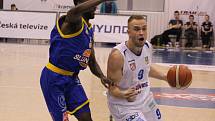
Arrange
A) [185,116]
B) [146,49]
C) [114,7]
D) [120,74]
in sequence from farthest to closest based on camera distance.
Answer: [114,7] < [185,116] < [146,49] < [120,74]

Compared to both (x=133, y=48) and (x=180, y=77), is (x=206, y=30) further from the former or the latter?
(x=133, y=48)

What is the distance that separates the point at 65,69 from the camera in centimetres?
513

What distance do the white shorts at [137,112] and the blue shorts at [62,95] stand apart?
359 mm

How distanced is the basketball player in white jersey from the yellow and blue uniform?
0.32 metres

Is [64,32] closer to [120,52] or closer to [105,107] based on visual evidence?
[120,52]

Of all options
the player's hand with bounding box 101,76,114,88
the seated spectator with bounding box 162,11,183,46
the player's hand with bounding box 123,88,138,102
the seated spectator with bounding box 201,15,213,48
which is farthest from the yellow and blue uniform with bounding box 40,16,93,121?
the seated spectator with bounding box 201,15,213,48

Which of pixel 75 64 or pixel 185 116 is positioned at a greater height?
pixel 75 64

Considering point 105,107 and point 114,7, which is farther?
point 114,7

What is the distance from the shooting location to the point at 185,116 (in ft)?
26.0

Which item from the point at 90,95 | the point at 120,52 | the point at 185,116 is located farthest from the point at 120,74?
the point at 90,95

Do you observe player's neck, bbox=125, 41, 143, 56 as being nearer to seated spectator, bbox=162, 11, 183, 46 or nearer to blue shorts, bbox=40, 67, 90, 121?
blue shorts, bbox=40, 67, 90, 121

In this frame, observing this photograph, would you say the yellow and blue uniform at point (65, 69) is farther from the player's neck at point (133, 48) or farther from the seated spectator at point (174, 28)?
the seated spectator at point (174, 28)

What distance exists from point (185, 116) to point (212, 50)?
15252 mm

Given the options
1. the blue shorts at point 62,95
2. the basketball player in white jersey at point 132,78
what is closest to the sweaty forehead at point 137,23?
the basketball player in white jersey at point 132,78
